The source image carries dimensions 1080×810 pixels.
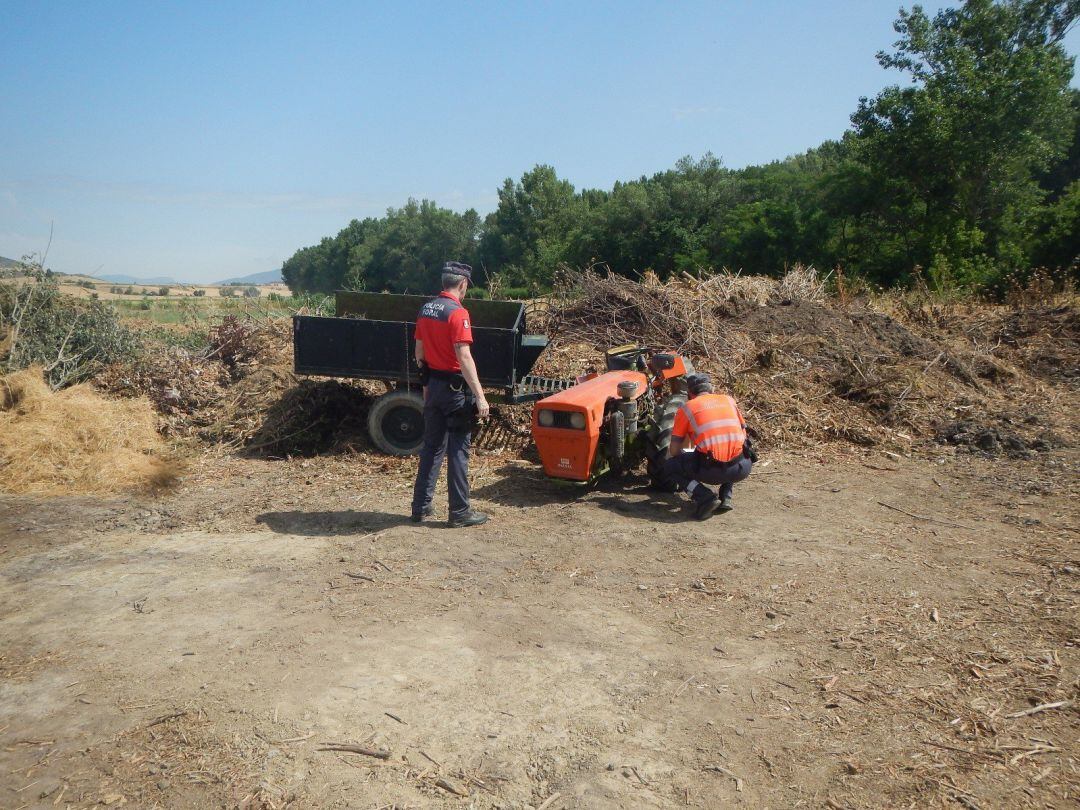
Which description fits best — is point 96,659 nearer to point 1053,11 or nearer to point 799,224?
point 799,224

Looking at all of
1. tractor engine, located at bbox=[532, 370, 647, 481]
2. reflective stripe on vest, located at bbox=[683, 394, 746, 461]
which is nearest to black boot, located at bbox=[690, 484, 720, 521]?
reflective stripe on vest, located at bbox=[683, 394, 746, 461]

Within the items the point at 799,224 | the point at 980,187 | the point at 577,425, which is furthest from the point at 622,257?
the point at 577,425

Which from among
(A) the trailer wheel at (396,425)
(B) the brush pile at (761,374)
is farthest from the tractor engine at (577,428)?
(A) the trailer wheel at (396,425)

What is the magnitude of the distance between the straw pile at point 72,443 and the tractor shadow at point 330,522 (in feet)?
6.25

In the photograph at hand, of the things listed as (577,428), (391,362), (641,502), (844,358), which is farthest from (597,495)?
(844,358)

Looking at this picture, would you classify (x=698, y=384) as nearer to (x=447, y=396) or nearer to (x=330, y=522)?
(x=447, y=396)

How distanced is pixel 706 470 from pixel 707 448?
0.25 m

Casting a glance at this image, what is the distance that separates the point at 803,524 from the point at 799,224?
2556cm

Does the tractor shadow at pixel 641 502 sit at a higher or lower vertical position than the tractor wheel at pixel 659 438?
lower

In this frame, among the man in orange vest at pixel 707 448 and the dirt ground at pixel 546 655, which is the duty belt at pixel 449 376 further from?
the man in orange vest at pixel 707 448

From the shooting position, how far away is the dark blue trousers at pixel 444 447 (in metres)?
5.95

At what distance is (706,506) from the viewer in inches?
243

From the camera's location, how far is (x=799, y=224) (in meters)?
29.1

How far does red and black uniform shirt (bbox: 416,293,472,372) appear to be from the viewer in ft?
19.0
